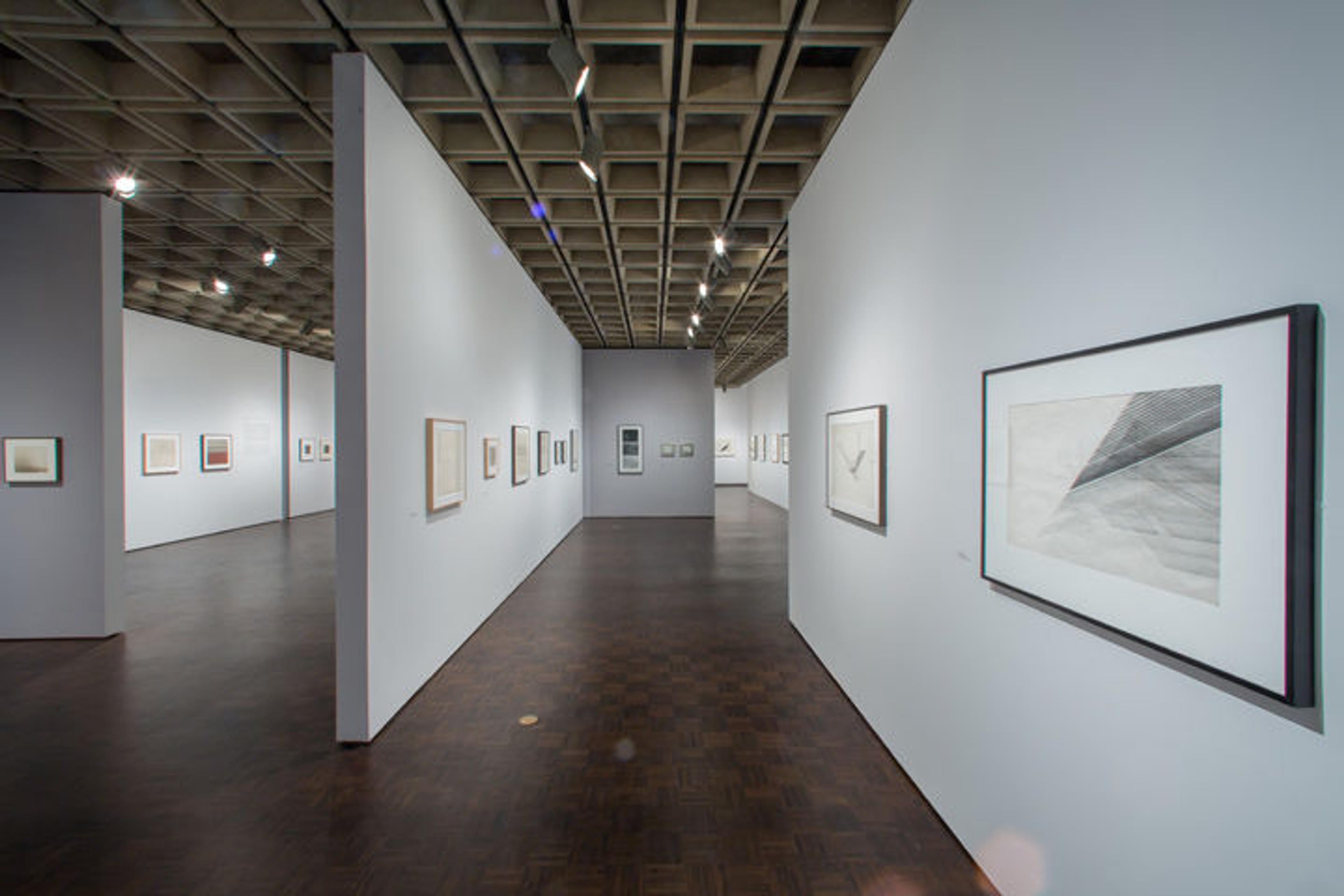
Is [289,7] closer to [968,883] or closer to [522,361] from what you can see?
[522,361]

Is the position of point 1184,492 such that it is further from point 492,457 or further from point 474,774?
point 492,457

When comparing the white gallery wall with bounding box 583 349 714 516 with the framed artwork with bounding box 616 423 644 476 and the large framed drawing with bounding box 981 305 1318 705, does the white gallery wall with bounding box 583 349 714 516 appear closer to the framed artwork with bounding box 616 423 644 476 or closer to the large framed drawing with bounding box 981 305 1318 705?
the framed artwork with bounding box 616 423 644 476

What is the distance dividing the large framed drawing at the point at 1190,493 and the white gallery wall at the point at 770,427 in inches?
447

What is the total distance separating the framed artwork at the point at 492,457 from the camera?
218 inches

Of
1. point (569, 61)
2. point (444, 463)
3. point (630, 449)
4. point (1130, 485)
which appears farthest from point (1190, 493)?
point (630, 449)

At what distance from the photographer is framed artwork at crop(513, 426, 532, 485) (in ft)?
22.0

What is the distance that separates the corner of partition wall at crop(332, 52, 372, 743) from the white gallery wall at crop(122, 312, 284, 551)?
8.97m

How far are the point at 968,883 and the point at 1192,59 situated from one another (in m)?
2.74

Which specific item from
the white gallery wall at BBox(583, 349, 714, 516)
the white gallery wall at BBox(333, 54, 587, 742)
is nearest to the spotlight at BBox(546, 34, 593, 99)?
the white gallery wall at BBox(333, 54, 587, 742)

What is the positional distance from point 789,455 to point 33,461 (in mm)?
6819

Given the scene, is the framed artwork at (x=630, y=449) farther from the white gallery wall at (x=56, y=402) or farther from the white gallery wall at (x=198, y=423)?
the white gallery wall at (x=56, y=402)

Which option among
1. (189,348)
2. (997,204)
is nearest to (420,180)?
(997,204)

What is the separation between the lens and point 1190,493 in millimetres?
1303

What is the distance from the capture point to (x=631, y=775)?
9.68ft
